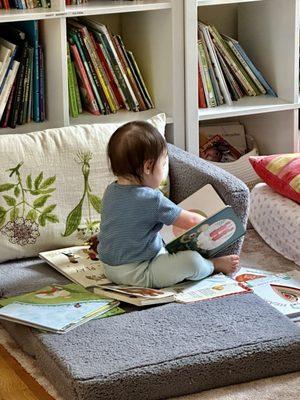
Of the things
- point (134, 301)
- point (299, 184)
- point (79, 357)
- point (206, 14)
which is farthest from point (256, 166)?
point (79, 357)

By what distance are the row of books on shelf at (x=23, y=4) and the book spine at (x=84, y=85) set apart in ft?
0.54

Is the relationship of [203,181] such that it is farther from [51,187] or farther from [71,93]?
[71,93]

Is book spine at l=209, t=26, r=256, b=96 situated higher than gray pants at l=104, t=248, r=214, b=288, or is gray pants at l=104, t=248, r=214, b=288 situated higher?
book spine at l=209, t=26, r=256, b=96

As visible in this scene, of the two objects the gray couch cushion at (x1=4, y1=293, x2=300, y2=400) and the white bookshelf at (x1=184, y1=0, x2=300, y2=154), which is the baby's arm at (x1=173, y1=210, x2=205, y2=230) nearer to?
A: the gray couch cushion at (x1=4, y1=293, x2=300, y2=400)

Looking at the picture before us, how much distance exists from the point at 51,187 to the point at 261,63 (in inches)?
39.9

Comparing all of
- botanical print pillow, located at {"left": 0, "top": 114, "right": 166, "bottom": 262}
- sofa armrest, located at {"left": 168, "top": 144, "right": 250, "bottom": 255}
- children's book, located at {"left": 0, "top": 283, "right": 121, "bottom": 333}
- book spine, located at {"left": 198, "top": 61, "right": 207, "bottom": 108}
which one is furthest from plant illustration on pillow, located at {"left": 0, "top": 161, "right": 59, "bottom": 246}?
book spine, located at {"left": 198, "top": 61, "right": 207, "bottom": 108}

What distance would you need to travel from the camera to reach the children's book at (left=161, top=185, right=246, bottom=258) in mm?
2576

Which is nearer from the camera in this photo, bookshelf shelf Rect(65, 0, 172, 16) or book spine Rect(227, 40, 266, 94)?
bookshelf shelf Rect(65, 0, 172, 16)

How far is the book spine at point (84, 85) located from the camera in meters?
3.03

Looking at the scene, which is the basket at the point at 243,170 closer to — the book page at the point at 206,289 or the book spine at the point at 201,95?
the book spine at the point at 201,95

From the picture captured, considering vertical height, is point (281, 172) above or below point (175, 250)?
above

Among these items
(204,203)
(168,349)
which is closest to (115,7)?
(204,203)

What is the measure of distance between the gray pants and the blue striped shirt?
21 mm

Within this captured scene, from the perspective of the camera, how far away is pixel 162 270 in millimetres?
2551
